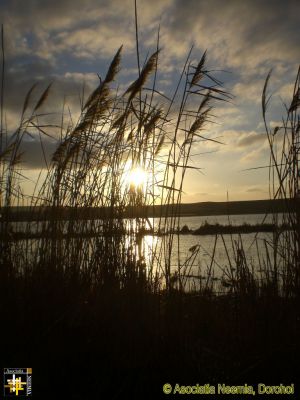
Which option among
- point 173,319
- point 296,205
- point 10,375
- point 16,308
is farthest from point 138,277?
point 296,205

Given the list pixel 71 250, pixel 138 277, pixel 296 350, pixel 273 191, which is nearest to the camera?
pixel 296 350

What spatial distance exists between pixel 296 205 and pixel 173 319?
4.33 ft

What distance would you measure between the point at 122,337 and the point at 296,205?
1633 mm

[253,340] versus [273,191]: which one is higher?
[273,191]

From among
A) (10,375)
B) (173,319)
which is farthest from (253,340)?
(10,375)

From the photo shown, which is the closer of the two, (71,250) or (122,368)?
(122,368)

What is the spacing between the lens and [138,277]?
2629 millimetres

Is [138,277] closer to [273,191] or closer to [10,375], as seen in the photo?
[10,375]

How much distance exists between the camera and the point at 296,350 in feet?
7.16

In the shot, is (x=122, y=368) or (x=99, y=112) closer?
(x=122, y=368)

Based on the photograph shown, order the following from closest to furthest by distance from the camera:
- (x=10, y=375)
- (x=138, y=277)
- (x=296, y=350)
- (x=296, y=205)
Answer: (x=10, y=375) < (x=296, y=350) < (x=138, y=277) < (x=296, y=205)

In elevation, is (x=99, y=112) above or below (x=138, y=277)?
above

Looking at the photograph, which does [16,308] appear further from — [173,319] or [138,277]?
[173,319]

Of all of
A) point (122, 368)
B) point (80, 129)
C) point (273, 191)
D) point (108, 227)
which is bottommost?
point (122, 368)
